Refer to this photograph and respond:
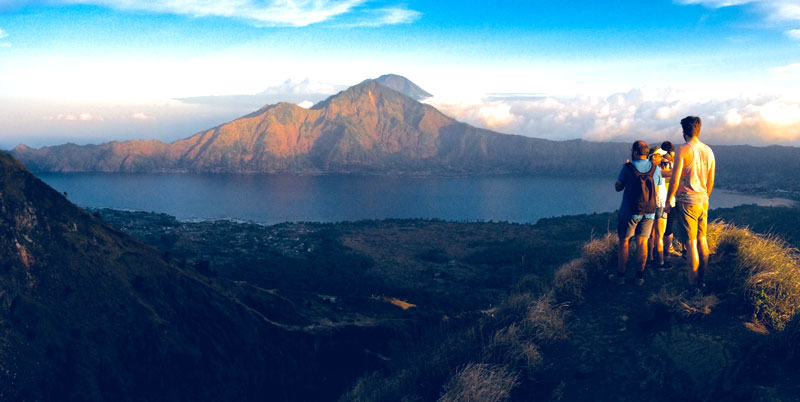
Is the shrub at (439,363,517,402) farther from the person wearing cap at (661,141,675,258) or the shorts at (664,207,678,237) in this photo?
the shorts at (664,207,678,237)

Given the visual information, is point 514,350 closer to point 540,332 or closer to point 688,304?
point 540,332

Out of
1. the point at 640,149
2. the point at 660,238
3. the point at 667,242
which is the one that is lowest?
the point at 667,242

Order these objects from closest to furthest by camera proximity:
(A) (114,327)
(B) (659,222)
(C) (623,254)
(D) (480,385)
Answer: (D) (480,385), (C) (623,254), (B) (659,222), (A) (114,327)

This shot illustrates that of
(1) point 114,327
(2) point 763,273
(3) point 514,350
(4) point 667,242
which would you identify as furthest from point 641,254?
(1) point 114,327

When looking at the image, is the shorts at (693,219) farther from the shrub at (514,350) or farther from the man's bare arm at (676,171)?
the shrub at (514,350)

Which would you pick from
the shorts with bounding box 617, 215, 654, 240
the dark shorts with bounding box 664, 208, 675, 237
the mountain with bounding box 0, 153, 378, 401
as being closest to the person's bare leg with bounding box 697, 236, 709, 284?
the shorts with bounding box 617, 215, 654, 240

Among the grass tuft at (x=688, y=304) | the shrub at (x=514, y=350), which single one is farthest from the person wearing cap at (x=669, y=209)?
the shrub at (x=514, y=350)

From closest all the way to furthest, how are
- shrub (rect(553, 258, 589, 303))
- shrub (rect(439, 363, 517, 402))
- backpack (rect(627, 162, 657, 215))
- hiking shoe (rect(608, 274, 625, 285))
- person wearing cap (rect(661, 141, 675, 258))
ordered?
1. shrub (rect(439, 363, 517, 402))
2. backpack (rect(627, 162, 657, 215))
3. shrub (rect(553, 258, 589, 303))
4. hiking shoe (rect(608, 274, 625, 285))
5. person wearing cap (rect(661, 141, 675, 258))
